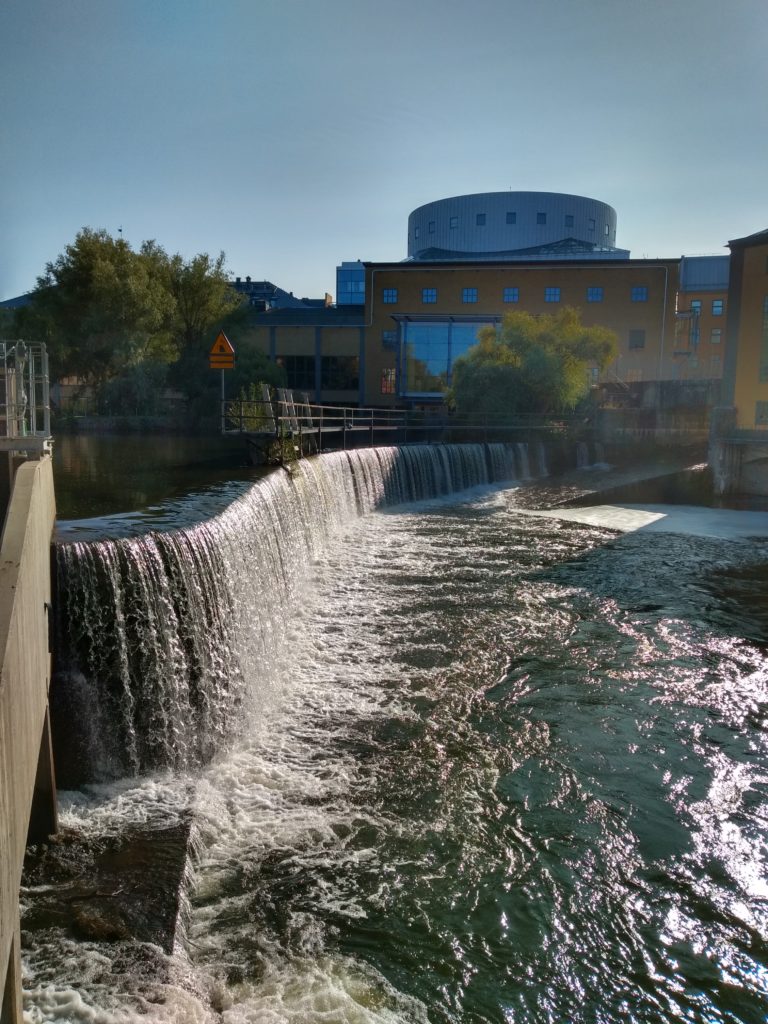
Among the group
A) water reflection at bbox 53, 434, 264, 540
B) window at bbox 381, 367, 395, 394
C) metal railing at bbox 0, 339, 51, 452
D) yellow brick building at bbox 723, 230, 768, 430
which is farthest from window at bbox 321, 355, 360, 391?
metal railing at bbox 0, 339, 51, 452

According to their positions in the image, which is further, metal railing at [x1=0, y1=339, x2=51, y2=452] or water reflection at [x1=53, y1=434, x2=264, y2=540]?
water reflection at [x1=53, y1=434, x2=264, y2=540]

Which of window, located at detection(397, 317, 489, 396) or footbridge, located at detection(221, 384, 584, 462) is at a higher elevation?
window, located at detection(397, 317, 489, 396)

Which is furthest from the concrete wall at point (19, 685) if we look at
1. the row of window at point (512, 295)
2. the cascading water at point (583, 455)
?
the row of window at point (512, 295)

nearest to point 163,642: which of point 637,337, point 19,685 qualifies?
point 19,685

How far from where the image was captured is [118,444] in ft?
78.7

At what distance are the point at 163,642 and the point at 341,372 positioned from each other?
44380mm

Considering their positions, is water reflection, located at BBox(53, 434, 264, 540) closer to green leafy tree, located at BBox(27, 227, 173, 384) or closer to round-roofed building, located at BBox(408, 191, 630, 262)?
green leafy tree, located at BBox(27, 227, 173, 384)

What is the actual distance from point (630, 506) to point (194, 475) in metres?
12.7

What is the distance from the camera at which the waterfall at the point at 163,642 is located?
6.12 meters

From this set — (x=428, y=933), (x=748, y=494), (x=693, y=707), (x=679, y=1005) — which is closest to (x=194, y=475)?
(x=693, y=707)

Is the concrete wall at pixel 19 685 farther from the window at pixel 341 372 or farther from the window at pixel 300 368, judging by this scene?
the window at pixel 300 368

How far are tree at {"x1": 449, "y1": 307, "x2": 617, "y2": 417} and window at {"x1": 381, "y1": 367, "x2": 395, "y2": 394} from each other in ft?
44.4

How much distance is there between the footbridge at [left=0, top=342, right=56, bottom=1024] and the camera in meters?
3.01

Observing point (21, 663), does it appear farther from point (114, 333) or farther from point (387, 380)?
point (387, 380)
